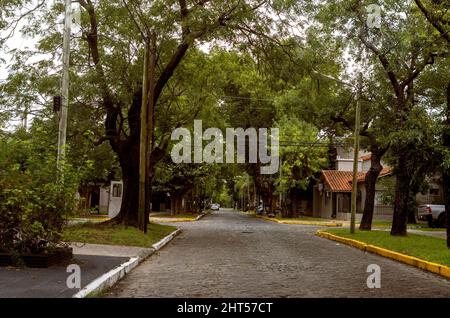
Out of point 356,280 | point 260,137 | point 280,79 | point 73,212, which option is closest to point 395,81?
point 280,79

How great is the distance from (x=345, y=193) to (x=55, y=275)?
39106 mm

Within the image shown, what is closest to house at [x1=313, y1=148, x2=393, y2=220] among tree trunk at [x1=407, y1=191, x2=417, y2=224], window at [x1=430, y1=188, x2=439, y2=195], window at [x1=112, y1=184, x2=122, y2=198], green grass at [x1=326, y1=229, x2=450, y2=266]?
tree trunk at [x1=407, y1=191, x2=417, y2=224]

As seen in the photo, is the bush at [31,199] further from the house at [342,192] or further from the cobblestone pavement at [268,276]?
the house at [342,192]

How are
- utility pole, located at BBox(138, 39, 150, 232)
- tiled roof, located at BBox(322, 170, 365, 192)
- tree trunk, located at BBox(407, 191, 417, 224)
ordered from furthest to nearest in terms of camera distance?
tiled roof, located at BBox(322, 170, 365, 192) → tree trunk, located at BBox(407, 191, 417, 224) → utility pole, located at BBox(138, 39, 150, 232)

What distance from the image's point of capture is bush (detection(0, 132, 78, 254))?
10070 mm

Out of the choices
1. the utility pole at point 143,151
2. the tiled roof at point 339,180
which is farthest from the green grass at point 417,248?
the tiled roof at point 339,180

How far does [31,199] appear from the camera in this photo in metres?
10.3

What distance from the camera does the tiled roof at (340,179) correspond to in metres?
44.4

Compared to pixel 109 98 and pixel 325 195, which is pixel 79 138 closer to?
pixel 109 98

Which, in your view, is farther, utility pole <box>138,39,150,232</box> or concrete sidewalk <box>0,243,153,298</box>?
utility pole <box>138,39,150,232</box>

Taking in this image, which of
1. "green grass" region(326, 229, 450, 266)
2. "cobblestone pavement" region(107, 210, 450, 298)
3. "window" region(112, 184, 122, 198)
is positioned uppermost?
"window" region(112, 184, 122, 198)

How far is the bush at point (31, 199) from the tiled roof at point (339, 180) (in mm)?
35901

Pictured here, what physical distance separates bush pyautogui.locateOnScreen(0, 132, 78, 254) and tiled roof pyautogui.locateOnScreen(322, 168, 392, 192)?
35.3m

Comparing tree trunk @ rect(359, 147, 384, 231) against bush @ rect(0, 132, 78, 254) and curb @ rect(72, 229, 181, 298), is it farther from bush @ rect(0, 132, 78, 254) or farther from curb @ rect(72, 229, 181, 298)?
bush @ rect(0, 132, 78, 254)
